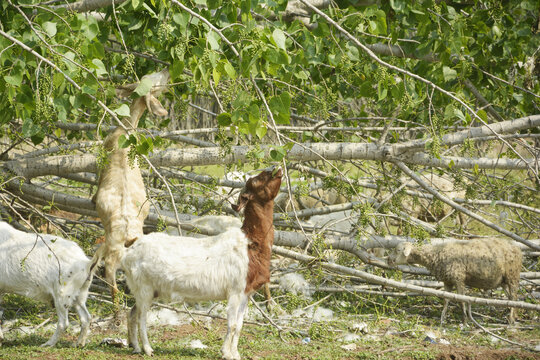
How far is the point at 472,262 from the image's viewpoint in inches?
288

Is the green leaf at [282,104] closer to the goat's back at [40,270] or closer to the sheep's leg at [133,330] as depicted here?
the sheep's leg at [133,330]

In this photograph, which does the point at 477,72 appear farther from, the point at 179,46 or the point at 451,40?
the point at 179,46

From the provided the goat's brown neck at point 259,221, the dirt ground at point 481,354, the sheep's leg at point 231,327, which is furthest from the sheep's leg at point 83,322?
the dirt ground at point 481,354

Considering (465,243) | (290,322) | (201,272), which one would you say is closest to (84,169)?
(201,272)

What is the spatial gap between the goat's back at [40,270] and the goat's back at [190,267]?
615mm

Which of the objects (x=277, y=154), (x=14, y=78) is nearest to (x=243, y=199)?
(x=277, y=154)

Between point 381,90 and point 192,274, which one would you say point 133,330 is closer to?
point 192,274

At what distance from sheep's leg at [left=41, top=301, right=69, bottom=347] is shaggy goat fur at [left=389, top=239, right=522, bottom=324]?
3719mm

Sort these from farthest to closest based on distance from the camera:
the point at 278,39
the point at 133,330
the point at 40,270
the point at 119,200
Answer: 1. the point at 119,200
2. the point at 40,270
3. the point at 133,330
4. the point at 278,39

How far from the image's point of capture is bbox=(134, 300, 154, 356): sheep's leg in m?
4.79

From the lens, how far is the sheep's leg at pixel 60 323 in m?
5.14

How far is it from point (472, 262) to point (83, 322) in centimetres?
422

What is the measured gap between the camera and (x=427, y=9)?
17.2 ft

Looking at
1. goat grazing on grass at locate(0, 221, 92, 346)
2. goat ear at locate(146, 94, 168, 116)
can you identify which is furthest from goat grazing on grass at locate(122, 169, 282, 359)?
goat ear at locate(146, 94, 168, 116)
